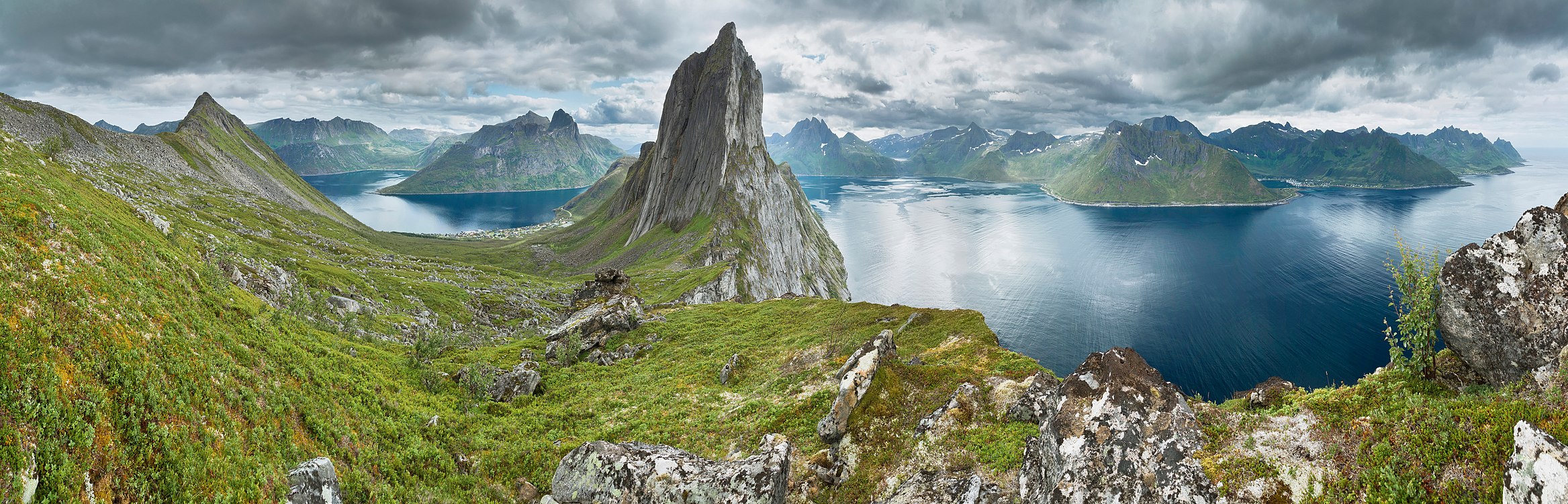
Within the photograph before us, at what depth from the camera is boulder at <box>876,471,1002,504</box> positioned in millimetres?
16219

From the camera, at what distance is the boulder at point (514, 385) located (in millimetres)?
31578

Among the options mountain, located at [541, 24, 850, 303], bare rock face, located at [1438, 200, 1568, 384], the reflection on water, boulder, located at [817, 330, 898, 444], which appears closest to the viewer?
bare rock face, located at [1438, 200, 1568, 384]

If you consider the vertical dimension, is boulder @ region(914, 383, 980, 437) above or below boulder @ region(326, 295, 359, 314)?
above

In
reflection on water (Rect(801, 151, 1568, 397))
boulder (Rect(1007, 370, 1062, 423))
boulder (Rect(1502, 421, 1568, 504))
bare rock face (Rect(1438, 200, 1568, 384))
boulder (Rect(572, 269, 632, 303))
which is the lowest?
reflection on water (Rect(801, 151, 1568, 397))

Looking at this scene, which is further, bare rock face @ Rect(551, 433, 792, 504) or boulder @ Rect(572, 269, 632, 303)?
boulder @ Rect(572, 269, 632, 303)

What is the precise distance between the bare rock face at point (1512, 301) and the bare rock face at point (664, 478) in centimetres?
1908

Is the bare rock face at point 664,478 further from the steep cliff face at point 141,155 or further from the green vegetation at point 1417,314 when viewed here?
the steep cliff face at point 141,155

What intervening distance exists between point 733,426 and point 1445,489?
22559 millimetres

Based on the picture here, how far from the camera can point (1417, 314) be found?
15.3 metres

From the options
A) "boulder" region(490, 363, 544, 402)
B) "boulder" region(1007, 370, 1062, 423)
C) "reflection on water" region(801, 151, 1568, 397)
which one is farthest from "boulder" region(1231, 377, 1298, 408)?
"reflection on water" region(801, 151, 1568, 397)

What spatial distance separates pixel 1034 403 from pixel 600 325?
137 ft

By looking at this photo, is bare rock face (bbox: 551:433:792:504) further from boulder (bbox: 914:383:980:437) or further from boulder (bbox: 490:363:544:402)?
boulder (bbox: 490:363:544:402)

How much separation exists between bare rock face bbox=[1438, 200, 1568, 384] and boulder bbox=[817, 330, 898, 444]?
17.6 metres

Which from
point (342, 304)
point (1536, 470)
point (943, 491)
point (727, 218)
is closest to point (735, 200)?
point (727, 218)
